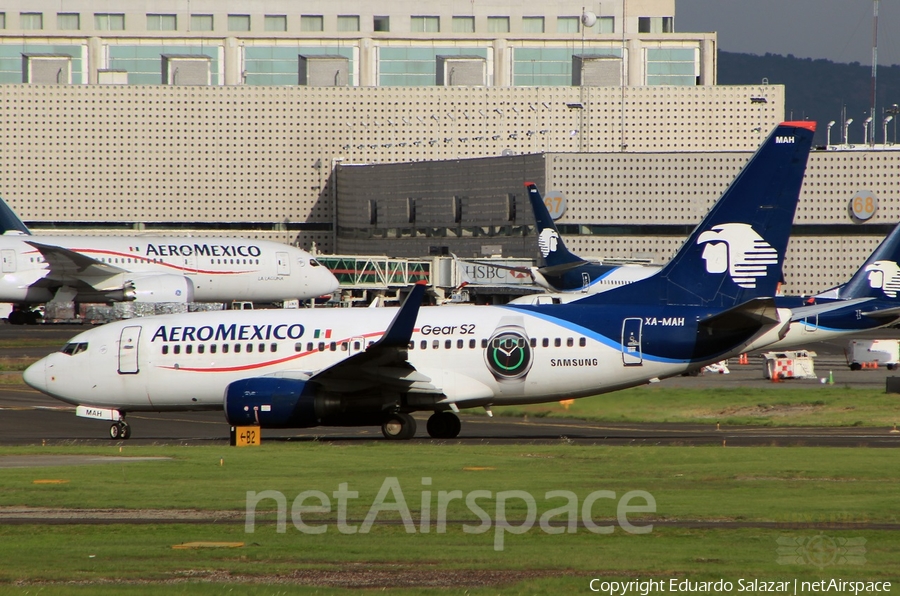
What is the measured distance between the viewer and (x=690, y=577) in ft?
38.5

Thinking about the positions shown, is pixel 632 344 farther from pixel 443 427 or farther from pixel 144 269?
pixel 144 269

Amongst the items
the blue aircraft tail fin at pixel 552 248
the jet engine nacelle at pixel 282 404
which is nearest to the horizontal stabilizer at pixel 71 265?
the blue aircraft tail fin at pixel 552 248

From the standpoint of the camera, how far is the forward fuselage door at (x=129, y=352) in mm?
29844

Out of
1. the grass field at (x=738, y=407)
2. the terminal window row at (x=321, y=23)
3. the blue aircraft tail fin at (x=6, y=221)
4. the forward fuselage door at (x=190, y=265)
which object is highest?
the terminal window row at (x=321, y=23)

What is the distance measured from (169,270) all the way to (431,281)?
27983 millimetres

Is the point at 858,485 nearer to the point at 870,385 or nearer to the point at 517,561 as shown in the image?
the point at 517,561

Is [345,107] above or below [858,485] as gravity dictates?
above

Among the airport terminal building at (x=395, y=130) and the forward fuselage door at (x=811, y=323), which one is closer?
the forward fuselage door at (x=811, y=323)

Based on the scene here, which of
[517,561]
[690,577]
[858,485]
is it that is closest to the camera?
[690,577]

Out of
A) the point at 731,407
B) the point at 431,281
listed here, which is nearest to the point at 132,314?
the point at 431,281

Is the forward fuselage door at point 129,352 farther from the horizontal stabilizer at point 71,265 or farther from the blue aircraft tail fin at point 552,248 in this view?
the blue aircraft tail fin at point 552,248

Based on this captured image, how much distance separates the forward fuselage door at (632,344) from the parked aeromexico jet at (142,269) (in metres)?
41.5

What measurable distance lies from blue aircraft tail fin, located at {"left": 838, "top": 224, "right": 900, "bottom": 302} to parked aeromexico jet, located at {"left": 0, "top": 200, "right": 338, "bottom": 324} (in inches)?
1212

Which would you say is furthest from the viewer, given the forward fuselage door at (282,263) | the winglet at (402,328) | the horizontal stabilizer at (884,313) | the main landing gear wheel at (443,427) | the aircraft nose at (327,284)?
the aircraft nose at (327,284)
